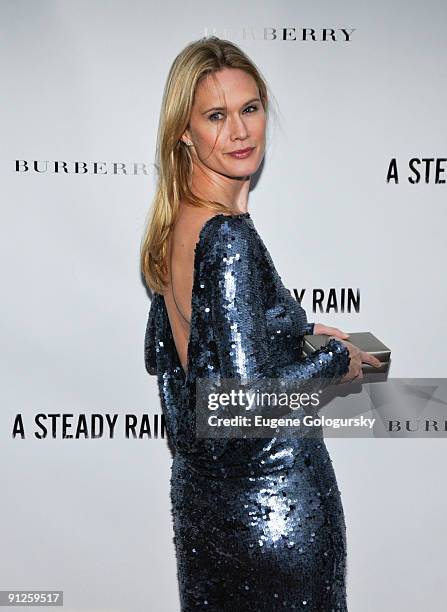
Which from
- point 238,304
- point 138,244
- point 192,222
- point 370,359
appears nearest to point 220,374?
point 238,304

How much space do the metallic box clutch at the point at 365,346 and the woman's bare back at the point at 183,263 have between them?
257 mm

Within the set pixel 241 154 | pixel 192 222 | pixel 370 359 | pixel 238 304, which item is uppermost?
pixel 241 154

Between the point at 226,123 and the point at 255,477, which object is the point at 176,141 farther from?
the point at 255,477

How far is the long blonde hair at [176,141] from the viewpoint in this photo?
5.28 ft

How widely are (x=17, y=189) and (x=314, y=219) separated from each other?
740 mm

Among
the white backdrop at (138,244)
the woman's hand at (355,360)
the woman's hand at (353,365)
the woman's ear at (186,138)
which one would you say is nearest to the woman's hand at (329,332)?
the woman's hand at (355,360)

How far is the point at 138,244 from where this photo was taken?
85.2 inches

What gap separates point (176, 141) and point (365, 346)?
0.62m

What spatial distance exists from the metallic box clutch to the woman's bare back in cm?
26

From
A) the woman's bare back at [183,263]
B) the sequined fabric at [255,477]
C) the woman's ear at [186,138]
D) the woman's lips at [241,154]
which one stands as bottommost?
the sequined fabric at [255,477]

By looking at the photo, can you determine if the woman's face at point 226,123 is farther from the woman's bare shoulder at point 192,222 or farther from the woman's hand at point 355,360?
the woman's hand at point 355,360

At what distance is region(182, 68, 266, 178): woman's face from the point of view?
1617 millimetres

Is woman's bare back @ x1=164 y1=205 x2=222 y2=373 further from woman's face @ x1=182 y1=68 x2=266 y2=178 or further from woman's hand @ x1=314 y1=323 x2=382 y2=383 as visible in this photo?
woman's hand @ x1=314 y1=323 x2=382 y2=383

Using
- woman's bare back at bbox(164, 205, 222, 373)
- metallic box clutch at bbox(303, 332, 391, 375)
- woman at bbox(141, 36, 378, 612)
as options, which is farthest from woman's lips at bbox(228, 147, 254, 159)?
metallic box clutch at bbox(303, 332, 391, 375)
